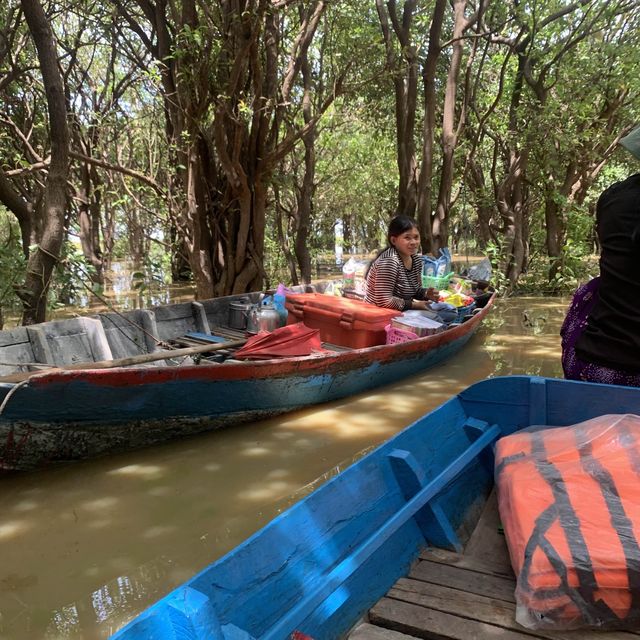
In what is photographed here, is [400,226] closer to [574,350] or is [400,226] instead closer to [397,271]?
[397,271]

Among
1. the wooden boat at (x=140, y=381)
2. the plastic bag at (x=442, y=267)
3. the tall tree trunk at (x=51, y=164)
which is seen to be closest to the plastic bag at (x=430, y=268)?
the plastic bag at (x=442, y=267)

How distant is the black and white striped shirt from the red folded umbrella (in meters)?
1.06

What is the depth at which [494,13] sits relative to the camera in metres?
11.2

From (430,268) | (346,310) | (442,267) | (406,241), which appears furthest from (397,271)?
(442,267)

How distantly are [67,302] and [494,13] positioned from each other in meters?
10.3

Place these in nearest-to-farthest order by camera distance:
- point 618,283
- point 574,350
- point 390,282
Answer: point 618,283, point 574,350, point 390,282

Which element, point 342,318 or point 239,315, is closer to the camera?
point 342,318

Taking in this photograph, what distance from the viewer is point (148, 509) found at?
3477mm

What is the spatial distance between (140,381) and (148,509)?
81cm

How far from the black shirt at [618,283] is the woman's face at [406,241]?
3303 millimetres

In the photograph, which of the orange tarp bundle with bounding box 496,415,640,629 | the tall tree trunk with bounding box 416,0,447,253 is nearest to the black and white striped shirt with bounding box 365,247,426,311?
the orange tarp bundle with bounding box 496,415,640,629

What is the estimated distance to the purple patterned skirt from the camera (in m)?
2.38

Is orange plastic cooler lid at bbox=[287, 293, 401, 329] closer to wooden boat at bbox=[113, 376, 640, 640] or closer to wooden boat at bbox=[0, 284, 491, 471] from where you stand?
wooden boat at bbox=[0, 284, 491, 471]

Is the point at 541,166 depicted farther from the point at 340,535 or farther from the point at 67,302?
the point at 340,535
